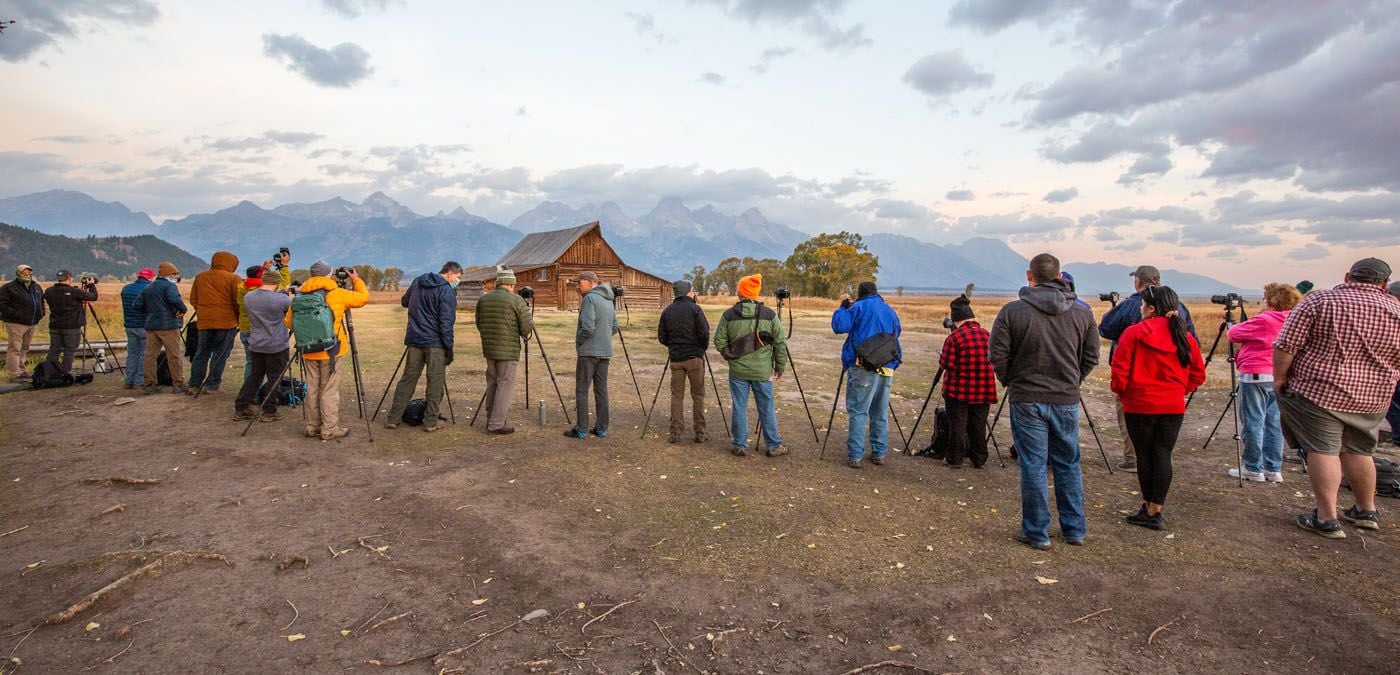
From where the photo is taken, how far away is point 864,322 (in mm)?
7027

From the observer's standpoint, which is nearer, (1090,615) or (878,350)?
(1090,615)

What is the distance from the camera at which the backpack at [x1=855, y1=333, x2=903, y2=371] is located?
22.4ft

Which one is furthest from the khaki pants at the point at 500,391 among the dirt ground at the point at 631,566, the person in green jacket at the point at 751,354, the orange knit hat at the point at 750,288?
the orange knit hat at the point at 750,288

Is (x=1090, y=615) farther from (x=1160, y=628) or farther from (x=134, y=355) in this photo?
(x=134, y=355)

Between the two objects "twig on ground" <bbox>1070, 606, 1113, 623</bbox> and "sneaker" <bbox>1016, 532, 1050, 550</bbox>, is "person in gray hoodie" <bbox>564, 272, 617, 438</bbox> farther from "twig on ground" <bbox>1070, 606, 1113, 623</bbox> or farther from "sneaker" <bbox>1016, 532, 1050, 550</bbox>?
"twig on ground" <bbox>1070, 606, 1113, 623</bbox>

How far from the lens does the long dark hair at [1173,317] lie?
5.00m

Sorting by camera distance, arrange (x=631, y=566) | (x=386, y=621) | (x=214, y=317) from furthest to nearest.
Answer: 1. (x=214, y=317)
2. (x=631, y=566)
3. (x=386, y=621)

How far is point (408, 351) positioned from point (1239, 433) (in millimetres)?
9953

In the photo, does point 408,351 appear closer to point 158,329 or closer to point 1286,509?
point 158,329

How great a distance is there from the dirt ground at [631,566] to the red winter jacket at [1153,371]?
1.11 m

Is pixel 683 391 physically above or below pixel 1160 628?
above

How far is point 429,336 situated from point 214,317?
4.07 m

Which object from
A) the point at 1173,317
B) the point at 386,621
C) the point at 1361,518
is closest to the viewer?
the point at 386,621

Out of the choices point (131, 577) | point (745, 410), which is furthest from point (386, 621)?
point (745, 410)
